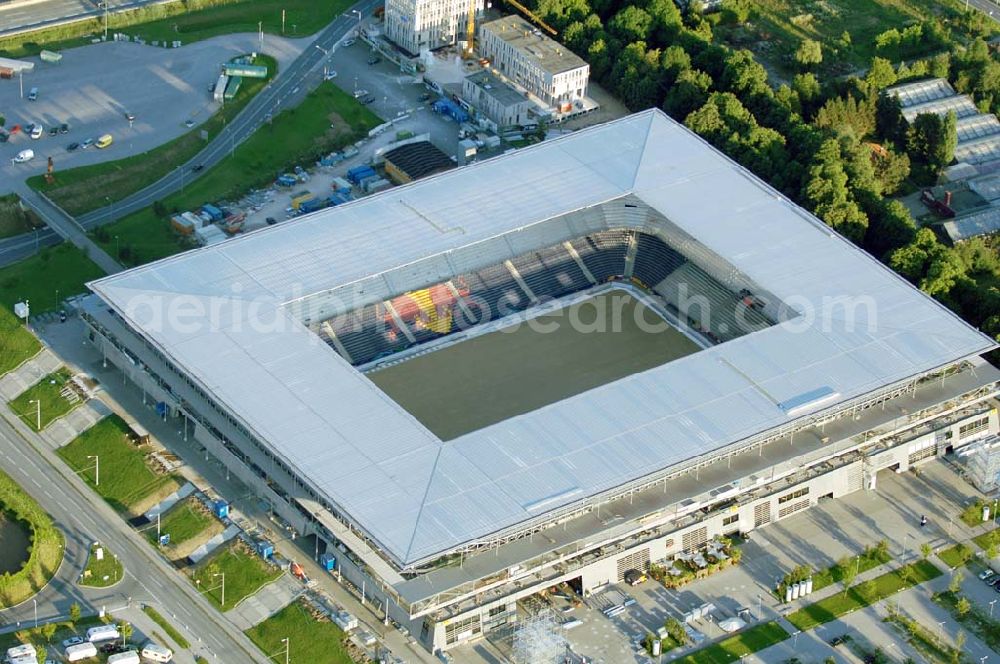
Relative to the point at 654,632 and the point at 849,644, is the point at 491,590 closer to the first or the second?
the point at 654,632

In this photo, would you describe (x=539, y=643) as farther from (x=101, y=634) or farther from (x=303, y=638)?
(x=101, y=634)

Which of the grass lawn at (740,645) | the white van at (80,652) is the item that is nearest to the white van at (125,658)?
the white van at (80,652)

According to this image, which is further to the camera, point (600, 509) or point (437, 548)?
point (600, 509)

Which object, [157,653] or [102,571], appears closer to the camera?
[157,653]

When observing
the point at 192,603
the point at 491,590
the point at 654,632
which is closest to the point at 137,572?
the point at 192,603

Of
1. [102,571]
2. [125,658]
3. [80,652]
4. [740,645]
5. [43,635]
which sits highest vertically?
[740,645]

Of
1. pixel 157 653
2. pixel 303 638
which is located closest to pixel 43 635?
pixel 157 653

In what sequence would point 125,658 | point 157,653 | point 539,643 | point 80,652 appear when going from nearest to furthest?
point 125,658 → point 80,652 → point 157,653 → point 539,643
